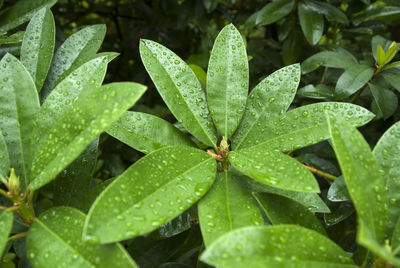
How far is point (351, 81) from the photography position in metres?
1.24

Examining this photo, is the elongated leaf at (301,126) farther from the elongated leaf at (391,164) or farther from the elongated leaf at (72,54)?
the elongated leaf at (72,54)

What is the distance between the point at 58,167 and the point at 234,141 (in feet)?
1.58

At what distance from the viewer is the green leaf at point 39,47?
3.30 ft

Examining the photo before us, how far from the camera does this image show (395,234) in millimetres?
733

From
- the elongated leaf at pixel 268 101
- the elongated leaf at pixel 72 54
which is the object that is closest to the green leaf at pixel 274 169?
the elongated leaf at pixel 268 101

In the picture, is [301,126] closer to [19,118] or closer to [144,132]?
[144,132]

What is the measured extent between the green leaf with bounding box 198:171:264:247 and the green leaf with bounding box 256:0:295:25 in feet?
3.34

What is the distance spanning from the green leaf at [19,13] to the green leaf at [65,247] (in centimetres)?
84

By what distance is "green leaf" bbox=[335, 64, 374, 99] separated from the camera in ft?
4.03

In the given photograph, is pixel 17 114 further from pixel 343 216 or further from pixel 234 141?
pixel 343 216

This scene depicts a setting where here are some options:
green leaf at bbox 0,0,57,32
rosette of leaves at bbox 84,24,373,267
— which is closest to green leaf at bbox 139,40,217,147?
rosette of leaves at bbox 84,24,373,267

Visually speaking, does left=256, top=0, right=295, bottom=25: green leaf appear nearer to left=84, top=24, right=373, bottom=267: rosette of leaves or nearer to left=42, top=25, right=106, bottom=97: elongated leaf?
left=84, top=24, right=373, bottom=267: rosette of leaves

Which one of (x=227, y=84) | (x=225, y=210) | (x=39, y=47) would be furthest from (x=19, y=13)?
(x=225, y=210)

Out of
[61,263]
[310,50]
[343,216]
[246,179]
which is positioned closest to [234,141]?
[246,179]
